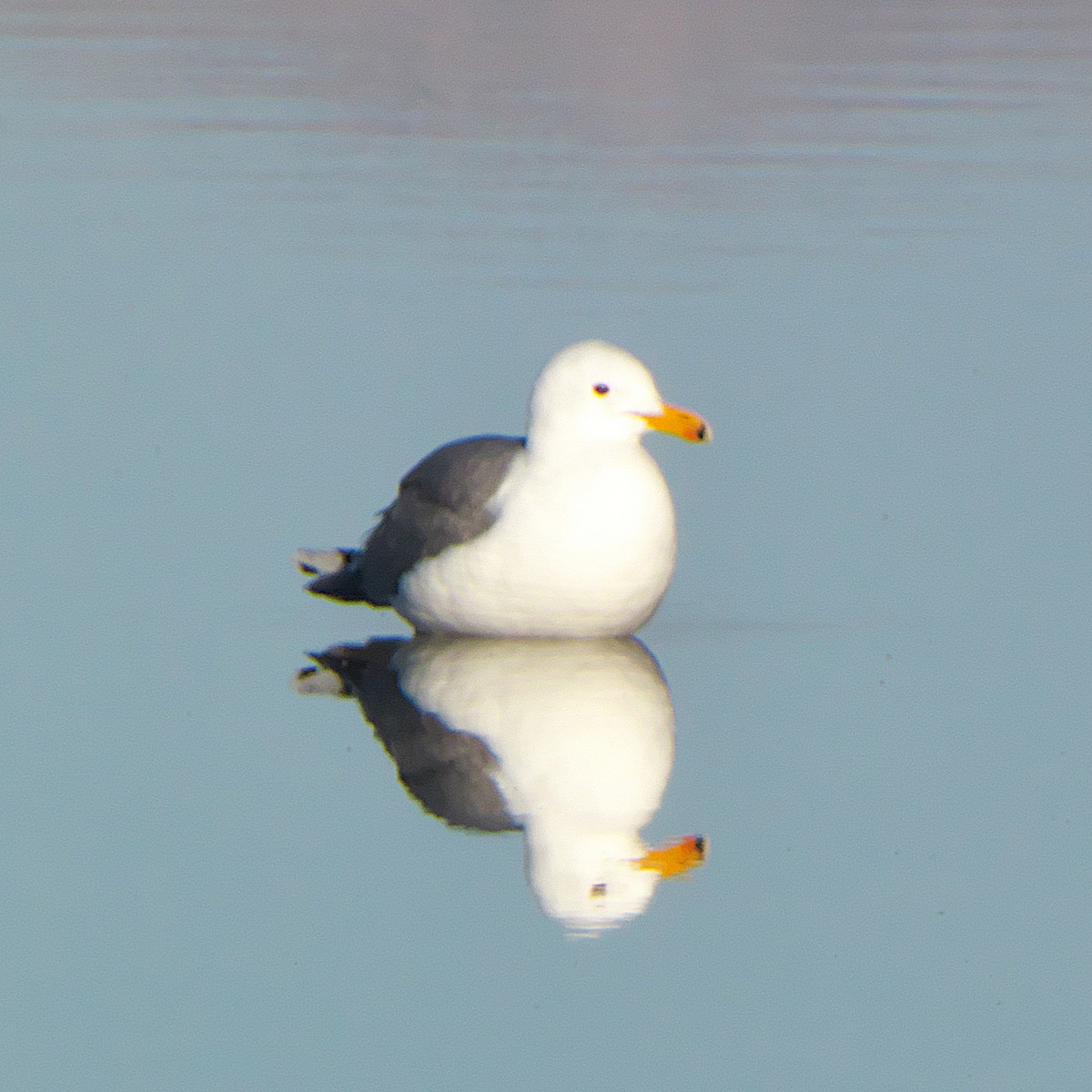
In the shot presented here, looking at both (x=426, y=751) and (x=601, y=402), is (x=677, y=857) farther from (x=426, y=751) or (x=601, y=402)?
(x=601, y=402)

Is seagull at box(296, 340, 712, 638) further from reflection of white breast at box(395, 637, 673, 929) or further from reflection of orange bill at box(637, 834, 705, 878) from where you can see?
reflection of orange bill at box(637, 834, 705, 878)

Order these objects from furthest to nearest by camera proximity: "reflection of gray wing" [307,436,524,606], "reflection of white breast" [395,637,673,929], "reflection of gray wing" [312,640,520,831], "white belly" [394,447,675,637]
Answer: "reflection of gray wing" [307,436,524,606], "white belly" [394,447,675,637], "reflection of gray wing" [312,640,520,831], "reflection of white breast" [395,637,673,929]

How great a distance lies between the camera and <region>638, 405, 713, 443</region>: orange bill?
22.2 feet

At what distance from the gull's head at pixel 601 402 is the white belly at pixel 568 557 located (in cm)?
11

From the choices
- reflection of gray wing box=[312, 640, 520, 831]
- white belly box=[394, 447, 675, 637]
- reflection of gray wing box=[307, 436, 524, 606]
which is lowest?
reflection of gray wing box=[312, 640, 520, 831]

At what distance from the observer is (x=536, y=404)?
6.83 meters

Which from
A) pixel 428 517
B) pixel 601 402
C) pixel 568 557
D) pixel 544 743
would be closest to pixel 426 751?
pixel 544 743

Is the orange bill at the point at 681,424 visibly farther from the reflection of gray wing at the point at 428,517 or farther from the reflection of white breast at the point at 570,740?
the reflection of white breast at the point at 570,740

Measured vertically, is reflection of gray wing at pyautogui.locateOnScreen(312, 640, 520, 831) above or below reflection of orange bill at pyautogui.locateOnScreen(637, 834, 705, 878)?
above

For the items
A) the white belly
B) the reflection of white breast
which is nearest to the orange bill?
the white belly

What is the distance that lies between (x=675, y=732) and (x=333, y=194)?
24.4 feet

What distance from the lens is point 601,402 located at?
680 cm

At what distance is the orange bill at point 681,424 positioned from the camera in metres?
6.75

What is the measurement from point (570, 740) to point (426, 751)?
1.24 ft
